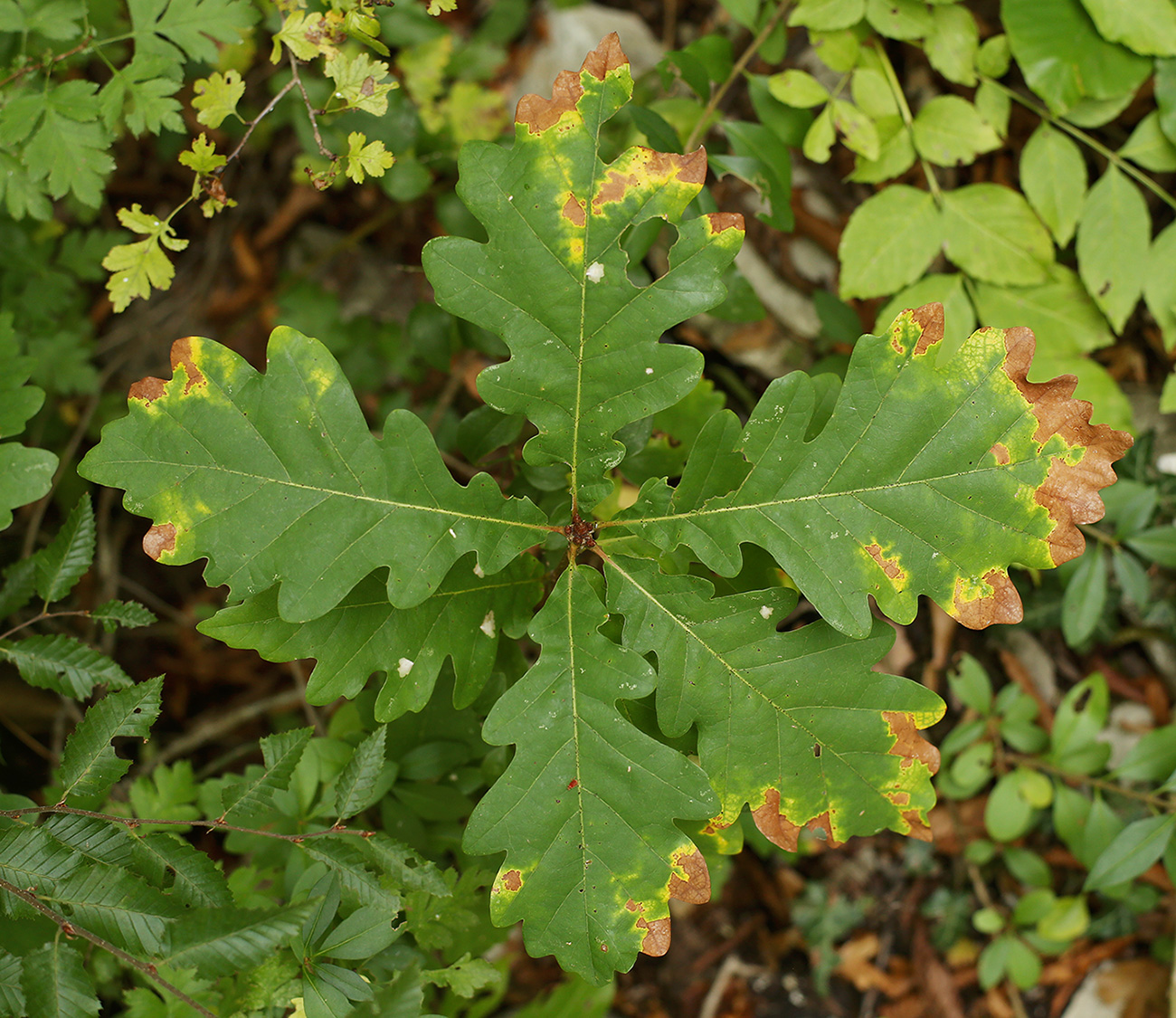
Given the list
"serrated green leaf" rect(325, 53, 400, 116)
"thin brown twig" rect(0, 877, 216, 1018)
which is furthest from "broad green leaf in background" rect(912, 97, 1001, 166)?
"thin brown twig" rect(0, 877, 216, 1018)

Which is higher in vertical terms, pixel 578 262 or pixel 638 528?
pixel 578 262

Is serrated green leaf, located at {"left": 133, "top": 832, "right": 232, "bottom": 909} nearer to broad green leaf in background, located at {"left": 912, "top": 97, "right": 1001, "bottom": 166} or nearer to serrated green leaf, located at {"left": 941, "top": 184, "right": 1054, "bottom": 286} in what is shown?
serrated green leaf, located at {"left": 941, "top": 184, "right": 1054, "bottom": 286}

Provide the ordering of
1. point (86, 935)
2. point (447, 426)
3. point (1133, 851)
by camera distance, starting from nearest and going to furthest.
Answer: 1. point (86, 935)
2. point (1133, 851)
3. point (447, 426)

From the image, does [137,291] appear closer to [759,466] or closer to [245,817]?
[245,817]

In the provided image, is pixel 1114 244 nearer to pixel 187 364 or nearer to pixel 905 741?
pixel 905 741

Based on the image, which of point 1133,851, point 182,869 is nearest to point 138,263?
point 182,869

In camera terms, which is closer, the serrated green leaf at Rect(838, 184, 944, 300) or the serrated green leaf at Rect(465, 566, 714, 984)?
the serrated green leaf at Rect(465, 566, 714, 984)

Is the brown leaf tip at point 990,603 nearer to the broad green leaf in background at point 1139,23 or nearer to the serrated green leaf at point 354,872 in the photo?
the serrated green leaf at point 354,872

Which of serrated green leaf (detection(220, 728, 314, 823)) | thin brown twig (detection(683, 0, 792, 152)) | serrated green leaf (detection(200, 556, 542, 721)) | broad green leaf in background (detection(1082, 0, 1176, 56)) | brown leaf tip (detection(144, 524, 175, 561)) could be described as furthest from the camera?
thin brown twig (detection(683, 0, 792, 152))
